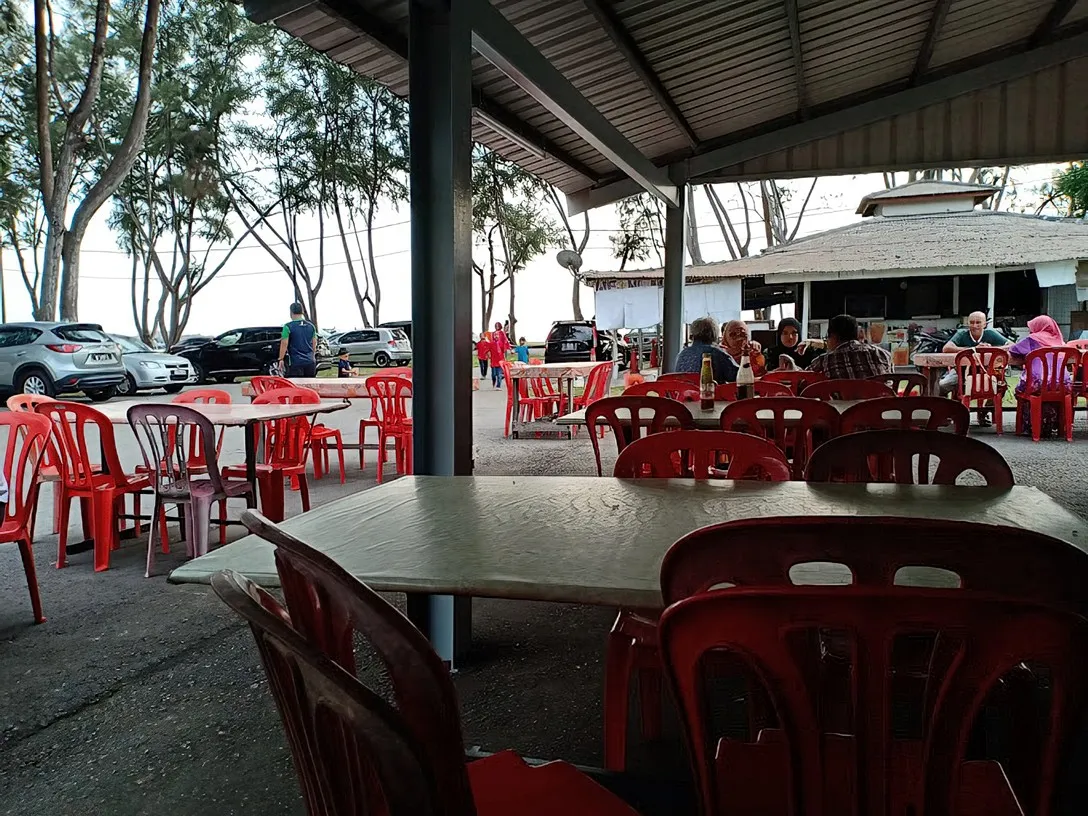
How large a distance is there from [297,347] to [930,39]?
7226mm

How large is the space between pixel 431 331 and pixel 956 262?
49.9 ft

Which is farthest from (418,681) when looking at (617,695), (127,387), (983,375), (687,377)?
(127,387)

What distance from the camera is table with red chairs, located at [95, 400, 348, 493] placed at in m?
4.78

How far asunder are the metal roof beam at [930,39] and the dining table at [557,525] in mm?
5728

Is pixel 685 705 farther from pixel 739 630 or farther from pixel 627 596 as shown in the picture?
pixel 627 596

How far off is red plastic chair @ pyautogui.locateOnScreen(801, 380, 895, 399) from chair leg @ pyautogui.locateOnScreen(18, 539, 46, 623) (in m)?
4.22

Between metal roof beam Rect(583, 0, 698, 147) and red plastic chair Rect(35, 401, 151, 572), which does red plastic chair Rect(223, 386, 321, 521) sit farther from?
metal roof beam Rect(583, 0, 698, 147)

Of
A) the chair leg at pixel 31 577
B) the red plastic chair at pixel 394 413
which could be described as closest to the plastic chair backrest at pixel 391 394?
the red plastic chair at pixel 394 413

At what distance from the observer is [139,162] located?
2716 cm

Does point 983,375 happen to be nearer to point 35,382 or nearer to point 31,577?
point 31,577

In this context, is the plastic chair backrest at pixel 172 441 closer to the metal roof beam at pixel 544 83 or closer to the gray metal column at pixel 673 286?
the metal roof beam at pixel 544 83

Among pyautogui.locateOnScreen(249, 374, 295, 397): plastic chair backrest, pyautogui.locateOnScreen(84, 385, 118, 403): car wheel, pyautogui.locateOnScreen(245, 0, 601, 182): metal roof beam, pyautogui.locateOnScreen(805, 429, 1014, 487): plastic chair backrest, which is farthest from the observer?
pyautogui.locateOnScreen(84, 385, 118, 403): car wheel

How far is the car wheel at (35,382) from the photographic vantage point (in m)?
14.4

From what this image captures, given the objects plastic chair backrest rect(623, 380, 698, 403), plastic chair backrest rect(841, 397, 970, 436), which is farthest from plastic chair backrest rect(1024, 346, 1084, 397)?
plastic chair backrest rect(841, 397, 970, 436)
